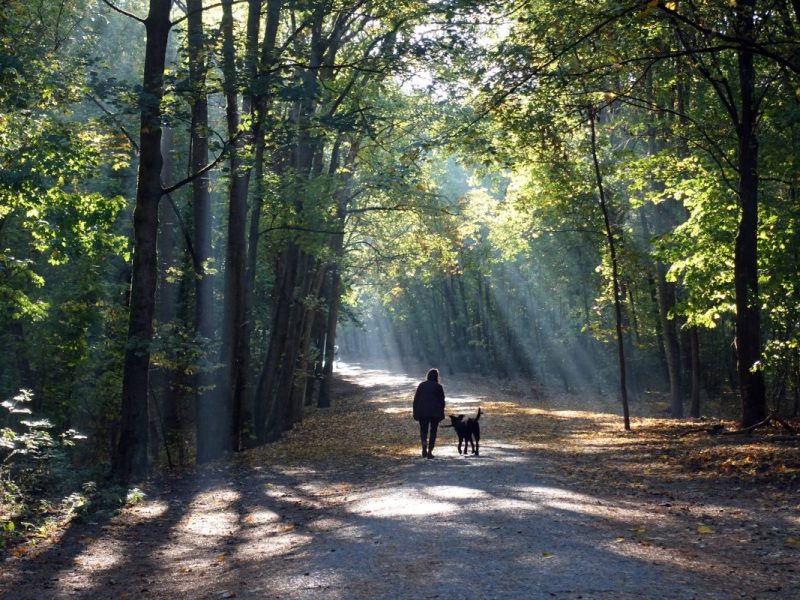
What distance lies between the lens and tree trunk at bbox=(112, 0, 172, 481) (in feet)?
50.5

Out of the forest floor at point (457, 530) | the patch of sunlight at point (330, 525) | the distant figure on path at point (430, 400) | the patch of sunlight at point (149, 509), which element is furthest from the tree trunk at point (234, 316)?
the patch of sunlight at point (330, 525)

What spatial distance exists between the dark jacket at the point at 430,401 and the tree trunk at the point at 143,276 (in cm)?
500

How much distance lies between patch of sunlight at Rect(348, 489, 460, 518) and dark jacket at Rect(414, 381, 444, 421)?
12.8ft

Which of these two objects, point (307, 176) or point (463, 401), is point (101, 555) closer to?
point (307, 176)

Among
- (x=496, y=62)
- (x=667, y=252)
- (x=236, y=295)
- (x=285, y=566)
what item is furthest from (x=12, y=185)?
(x=667, y=252)

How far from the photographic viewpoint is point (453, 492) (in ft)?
39.8

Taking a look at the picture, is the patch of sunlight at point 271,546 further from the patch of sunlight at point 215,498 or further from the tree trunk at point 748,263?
the tree trunk at point 748,263

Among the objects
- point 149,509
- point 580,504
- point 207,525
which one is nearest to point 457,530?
point 580,504

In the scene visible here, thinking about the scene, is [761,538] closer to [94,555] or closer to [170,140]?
[94,555]

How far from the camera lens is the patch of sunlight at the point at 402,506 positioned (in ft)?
34.9

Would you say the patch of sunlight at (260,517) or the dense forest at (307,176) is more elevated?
the dense forest at (307,176)

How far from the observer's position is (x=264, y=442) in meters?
24.5

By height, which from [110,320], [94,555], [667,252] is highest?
[667,252]

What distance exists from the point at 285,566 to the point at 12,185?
8.97 m
